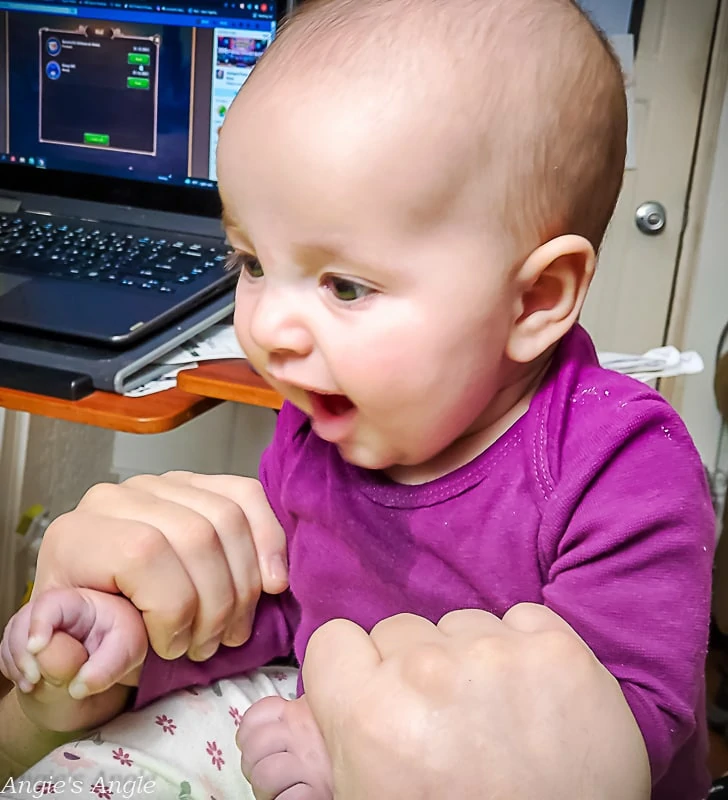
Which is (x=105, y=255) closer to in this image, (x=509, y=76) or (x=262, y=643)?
(x=262, y=643)

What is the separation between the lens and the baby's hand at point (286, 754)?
1.45 ft

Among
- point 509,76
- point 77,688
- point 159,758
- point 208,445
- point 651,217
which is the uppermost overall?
point 509,76

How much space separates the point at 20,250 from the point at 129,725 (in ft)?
2.14

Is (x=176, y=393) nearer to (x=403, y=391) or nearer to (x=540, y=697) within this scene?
(x=403, y=391)

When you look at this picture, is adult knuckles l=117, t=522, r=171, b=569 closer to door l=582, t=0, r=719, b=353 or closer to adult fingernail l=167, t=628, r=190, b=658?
adult fingernail l=167, t=628, r=190, b=658

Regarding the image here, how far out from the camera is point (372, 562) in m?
0.61

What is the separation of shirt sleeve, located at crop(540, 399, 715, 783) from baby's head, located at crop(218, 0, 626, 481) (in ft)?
0.28

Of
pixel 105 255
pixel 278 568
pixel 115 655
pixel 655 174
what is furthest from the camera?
pixel 655 174

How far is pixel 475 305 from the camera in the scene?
477 millimetres

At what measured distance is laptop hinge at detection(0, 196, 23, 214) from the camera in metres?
1.25

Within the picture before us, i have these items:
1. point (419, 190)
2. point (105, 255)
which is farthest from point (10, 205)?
point (419, 190)

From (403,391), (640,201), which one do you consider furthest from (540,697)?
(640,201)

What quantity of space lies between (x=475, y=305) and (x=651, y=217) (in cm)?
152

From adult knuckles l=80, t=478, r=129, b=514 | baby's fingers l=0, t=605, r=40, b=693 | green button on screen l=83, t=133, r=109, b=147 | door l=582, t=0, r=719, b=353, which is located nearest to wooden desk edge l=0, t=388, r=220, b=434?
adult knuckles l=80, t=478, r=129, b=514
